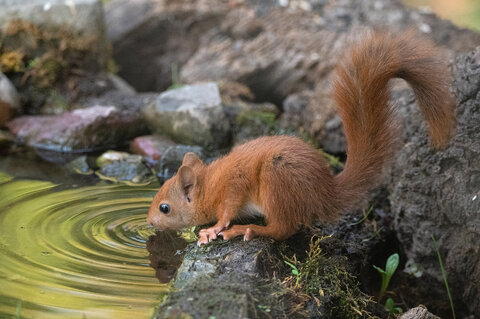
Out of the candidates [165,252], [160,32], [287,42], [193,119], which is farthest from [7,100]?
[165,252]

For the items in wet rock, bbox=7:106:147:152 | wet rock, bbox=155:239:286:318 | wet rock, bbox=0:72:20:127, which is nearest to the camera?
wet rock, bbox=155:239:286:318

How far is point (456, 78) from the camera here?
159 inches

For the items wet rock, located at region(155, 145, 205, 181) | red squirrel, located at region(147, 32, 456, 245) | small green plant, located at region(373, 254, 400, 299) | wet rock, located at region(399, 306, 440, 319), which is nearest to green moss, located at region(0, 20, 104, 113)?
wet rock, located at region(155, 145, 205, 181)

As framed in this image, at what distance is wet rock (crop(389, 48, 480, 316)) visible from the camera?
3.87 m

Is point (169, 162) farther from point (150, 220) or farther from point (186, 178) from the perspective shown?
point (186, 178)

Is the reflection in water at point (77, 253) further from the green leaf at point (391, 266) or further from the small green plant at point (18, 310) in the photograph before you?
the green leaf at point (391, 266)

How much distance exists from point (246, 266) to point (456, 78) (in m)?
2.18

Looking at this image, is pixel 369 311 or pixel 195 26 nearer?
pixel 369 311

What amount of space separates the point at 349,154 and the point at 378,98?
1.48 feet

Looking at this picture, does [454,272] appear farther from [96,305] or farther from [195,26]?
[195,26]

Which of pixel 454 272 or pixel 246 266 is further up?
pixel 246 266

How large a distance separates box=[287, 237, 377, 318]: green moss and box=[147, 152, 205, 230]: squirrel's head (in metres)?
0.98

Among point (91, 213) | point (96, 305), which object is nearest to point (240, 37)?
point (91, 213)

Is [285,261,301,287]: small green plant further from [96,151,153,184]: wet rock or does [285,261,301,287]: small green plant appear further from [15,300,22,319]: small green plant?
[96,151,153,184]: wet rock
